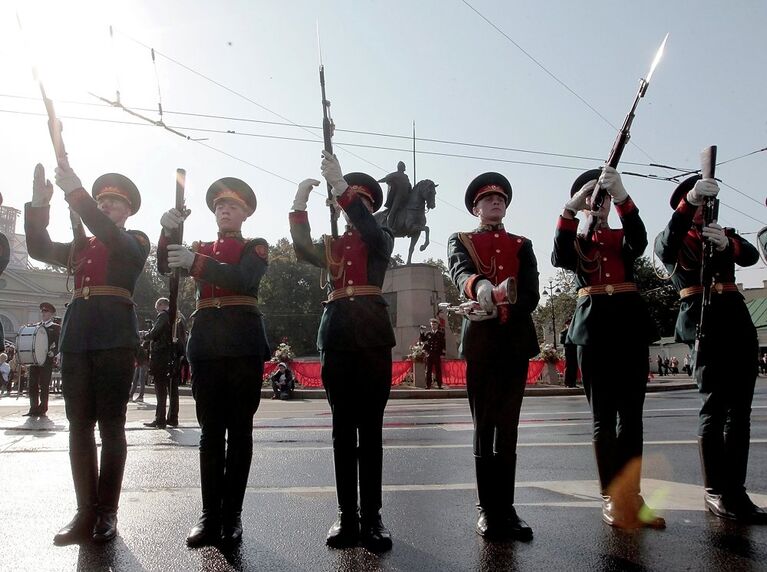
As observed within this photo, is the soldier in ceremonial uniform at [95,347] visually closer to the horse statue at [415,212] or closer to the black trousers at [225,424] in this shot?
the black trousers at [225,424]

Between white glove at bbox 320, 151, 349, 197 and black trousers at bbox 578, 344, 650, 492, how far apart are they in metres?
1.86

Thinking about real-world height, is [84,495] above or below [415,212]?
below

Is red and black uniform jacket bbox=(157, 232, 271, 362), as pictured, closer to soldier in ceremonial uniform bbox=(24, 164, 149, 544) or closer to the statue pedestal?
soldier in ceremonial uniform bbox=(24, 164, 149, 544)

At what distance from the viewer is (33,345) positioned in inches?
449

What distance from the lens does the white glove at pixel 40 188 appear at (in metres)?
4.31

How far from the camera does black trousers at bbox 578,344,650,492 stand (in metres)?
4.19

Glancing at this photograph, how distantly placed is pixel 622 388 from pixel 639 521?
78 centimetres

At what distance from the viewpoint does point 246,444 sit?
13.2 ft

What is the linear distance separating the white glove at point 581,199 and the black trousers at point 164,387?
7.51 metres

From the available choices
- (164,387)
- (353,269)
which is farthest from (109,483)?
(164,387)

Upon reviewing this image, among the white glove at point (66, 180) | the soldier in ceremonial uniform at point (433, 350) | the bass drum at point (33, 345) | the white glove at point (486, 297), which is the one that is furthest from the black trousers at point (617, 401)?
the soldier in ceremonial uniform at point (433, 350)

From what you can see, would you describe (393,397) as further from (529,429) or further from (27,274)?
(27,274)

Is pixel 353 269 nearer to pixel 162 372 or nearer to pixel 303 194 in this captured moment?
pixel 303 194

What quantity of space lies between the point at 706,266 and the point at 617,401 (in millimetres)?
1047
